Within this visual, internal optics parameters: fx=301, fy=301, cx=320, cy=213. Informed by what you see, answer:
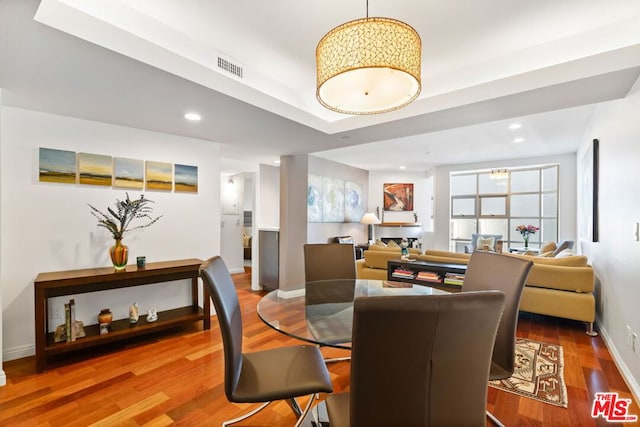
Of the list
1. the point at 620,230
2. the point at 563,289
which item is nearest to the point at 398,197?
the point at 563,289

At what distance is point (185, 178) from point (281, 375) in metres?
2.79

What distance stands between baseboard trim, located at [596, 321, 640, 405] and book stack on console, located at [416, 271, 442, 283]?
5.05ft

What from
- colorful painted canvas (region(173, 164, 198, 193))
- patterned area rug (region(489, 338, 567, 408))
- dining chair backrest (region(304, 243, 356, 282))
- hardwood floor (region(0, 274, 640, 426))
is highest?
colorful painted canvas (region(173, 164, 198, 193))

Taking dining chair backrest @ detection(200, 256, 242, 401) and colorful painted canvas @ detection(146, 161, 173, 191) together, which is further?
colorful painted canvas @ detection(146, 161, 173, 191)

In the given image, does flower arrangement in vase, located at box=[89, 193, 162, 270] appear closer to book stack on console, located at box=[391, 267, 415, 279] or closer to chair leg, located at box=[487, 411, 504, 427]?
book stack on console, located at box=[391, 267, 415, 279]

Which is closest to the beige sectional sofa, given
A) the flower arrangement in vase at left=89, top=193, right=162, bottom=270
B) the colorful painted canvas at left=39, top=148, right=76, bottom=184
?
the flower arrangement in vase at left=89, top=193, right=162, bottom=270

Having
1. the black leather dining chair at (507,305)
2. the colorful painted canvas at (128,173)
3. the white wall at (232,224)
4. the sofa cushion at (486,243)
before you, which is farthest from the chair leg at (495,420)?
the white wall at (232,224)

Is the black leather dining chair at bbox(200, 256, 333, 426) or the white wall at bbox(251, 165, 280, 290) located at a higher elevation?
the white wall at bbox(251, 165, 280, 290)

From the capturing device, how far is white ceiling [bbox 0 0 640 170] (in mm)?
1760

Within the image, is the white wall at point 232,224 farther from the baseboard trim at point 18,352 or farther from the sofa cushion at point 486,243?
the sofa cushion at point 486,243

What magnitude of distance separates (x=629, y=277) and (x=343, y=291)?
2.10m

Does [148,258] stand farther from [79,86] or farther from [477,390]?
[477,390]

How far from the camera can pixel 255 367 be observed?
1.56 m

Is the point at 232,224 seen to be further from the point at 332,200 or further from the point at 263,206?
the point at 332,200
